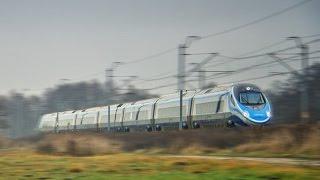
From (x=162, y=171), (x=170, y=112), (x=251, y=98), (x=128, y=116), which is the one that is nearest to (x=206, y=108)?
(x=251, y=98)

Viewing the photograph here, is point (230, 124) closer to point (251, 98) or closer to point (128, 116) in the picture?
point (251, 98)

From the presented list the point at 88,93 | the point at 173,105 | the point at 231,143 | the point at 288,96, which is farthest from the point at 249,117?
the point at 88,93

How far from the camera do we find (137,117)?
60781mm

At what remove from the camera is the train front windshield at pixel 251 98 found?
4393cm

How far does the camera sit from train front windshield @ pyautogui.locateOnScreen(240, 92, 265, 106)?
43.9m

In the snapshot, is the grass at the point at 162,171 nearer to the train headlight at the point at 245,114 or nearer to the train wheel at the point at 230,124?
the train wheel at the point at 230,124

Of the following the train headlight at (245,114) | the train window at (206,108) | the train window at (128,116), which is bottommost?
the train headlight at (245,114)

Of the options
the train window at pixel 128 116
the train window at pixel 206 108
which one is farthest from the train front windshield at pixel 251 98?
the train window at pixel 128 116

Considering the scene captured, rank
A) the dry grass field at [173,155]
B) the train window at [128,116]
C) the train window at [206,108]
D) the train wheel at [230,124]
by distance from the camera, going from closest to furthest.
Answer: the dry grass field at [173,155] → the train wheel at [230,124] → the train window at [206,108] → the train window at [128,116]

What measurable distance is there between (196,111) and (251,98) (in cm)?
536

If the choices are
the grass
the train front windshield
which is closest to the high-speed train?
the train front windshield

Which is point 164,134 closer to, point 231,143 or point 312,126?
point 231,143

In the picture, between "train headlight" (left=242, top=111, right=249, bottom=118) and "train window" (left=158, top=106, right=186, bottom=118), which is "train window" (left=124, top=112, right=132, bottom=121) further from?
"train headlight" (left=242, top=111, right=249, bottom=118)

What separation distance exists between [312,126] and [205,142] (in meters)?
9.99
